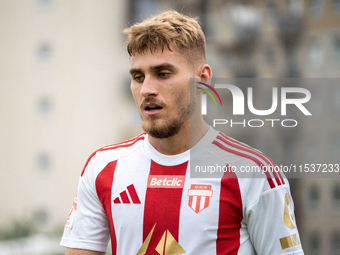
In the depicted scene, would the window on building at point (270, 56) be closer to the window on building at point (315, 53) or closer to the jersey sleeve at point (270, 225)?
the window on building at point (315, 53)

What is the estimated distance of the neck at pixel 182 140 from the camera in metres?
1.92

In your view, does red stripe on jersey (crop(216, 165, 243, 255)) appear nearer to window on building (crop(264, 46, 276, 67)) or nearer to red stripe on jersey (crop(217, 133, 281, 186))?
red stripe on jersey (crop(217, 133, 281, 186))

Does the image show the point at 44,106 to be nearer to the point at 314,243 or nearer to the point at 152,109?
the point at 314,243

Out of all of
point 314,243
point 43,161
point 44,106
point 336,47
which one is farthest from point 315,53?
point 43,161

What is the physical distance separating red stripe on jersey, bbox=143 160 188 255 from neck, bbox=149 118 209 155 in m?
0.09

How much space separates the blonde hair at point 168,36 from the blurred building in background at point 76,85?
26.8 metres

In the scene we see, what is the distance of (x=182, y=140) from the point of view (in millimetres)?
1926

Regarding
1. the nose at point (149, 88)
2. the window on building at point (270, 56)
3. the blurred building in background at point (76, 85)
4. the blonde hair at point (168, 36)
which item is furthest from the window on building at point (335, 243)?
the nose at point (149, 88)

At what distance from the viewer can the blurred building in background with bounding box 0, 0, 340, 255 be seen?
30.0 meters

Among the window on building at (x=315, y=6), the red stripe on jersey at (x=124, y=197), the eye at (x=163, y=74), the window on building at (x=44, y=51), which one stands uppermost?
the window on building at (x=315, y=6)

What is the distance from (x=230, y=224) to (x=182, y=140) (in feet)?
1.50

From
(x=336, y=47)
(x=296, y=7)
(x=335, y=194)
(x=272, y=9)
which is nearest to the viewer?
(x=296, y=7)

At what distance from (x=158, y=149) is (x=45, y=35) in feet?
104

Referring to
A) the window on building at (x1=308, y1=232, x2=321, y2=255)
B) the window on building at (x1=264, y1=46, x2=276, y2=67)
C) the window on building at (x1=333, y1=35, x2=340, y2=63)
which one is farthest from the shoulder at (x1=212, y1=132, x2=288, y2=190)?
the window on building at (x1=308, y1=232, x2=321, y2=255)
